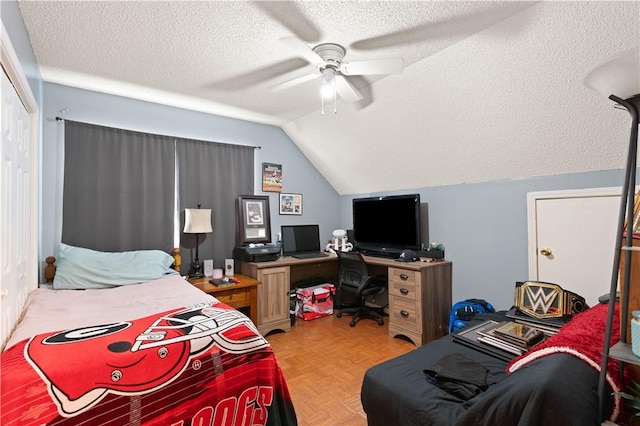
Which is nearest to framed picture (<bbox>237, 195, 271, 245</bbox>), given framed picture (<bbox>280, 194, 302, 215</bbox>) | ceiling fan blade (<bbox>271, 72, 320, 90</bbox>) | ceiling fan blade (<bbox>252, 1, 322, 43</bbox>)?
framed picture (<bbox>280, 194, 302, 215</bbox>)

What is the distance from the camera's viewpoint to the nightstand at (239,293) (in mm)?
3002

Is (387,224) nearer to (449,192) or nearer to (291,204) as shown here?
(449,192)

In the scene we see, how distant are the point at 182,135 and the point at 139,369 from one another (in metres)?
2.80

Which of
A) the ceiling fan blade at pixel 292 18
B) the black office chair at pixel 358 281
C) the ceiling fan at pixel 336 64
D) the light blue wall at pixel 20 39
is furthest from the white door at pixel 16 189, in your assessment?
the black office chair at pixel 358 281

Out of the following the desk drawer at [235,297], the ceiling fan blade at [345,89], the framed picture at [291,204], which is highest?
the ceiling fan blade at [345,89]

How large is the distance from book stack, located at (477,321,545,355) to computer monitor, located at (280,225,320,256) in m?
2.53

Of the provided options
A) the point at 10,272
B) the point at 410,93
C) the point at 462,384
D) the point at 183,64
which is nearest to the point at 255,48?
the point at 183,64

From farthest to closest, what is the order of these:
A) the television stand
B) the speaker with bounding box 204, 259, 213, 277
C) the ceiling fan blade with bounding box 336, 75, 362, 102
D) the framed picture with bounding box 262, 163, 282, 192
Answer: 1. the framed picture with bounding box 262, 163, 282, 192
2. the television stand
3. the speaker with bounding box 204, 259, 213, 277
4. the ceiling fan blade with bounding box 336, 75, 362, 102

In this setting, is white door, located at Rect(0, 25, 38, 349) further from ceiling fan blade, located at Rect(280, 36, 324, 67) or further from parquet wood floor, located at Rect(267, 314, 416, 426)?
parquet wood floor, located at Rect(267, 314, 416, 426)

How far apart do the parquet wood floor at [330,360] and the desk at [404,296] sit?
0.15 metres

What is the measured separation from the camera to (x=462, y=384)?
1.43 m

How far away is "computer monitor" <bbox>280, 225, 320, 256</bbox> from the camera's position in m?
4.08

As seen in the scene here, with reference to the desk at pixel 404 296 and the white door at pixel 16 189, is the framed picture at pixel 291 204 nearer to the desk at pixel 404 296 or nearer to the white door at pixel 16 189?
the desk at pixel 404 296

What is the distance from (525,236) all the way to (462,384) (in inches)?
76.7
